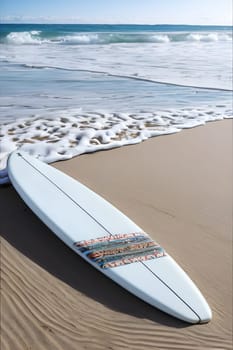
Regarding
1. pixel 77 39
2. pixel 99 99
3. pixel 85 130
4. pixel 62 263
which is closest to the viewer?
pixel 62 263

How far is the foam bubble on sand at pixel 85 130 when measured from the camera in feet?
15.5

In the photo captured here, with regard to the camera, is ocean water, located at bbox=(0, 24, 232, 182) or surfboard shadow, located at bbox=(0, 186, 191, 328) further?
ocean water, located at bbox=(0, 24, 232, 182)

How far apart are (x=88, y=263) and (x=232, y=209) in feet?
5.13

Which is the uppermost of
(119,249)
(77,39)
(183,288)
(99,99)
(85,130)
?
(77,39)

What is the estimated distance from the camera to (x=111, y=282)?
8.20 feet

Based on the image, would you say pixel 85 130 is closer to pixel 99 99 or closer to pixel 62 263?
pixel 99 99

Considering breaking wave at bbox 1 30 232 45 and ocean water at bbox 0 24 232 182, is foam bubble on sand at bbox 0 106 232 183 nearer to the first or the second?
ocean water at bbox 0 24 232 182

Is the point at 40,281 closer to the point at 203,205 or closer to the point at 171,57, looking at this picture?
the point at 203,205

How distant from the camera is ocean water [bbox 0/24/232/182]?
518 centimetres

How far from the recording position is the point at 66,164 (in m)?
4.33

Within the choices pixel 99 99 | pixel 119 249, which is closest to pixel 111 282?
pixel 119 249

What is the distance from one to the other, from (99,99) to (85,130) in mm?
2253

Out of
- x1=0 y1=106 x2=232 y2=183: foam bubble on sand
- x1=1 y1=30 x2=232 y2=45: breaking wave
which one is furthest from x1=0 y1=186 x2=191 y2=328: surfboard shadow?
x1=1 y1=30 x2=232 y2=45: breaking wave

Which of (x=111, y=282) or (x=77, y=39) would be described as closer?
(x=111, y=282)
